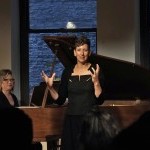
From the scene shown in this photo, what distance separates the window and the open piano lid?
167 cm

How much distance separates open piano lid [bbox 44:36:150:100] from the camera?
13.6 feet

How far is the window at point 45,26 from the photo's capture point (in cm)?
632

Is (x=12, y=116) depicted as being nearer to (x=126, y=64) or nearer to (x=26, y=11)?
(x=126, y=64)

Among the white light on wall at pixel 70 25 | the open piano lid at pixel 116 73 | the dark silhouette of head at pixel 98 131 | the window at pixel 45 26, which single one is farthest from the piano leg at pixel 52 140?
the dark silhouette of head at pixel 98 131

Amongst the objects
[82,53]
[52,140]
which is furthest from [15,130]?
[52,140]

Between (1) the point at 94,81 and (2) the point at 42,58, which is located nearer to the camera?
(1) the point at 94,81

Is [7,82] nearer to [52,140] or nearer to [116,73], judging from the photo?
[52,140]

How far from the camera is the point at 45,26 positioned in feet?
21.1

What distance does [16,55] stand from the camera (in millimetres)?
6195

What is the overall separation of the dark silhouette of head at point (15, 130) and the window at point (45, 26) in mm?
4818

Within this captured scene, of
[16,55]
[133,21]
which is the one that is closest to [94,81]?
[133,21]

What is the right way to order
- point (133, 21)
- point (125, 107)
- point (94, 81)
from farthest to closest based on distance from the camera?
point (133, 21) < point (125, 107) < point (94, 81)

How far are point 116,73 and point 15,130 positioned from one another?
→ 10.1 ft

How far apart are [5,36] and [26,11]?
64cm
